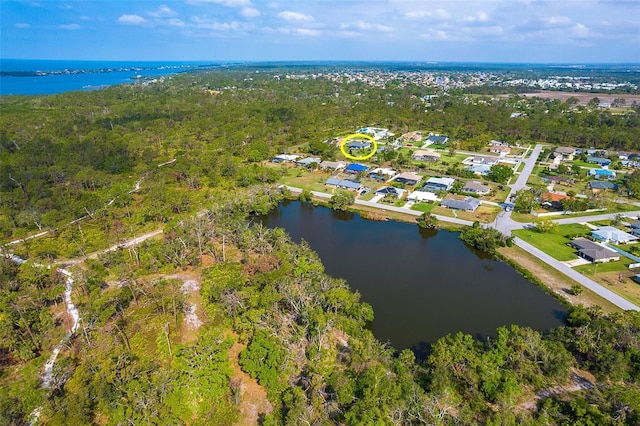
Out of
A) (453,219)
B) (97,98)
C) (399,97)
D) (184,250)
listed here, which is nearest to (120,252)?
(184,250)

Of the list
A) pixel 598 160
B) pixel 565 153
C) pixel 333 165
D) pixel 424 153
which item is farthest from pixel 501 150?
pixel 333 165

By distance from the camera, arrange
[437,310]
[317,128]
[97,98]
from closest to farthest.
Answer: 1. [437,310]
2. [317,128]
3. [97,98]

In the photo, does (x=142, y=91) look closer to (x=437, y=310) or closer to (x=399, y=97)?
(x=399, y=97)

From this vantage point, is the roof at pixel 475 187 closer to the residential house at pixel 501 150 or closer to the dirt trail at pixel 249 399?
the residential house at pixel 501 150

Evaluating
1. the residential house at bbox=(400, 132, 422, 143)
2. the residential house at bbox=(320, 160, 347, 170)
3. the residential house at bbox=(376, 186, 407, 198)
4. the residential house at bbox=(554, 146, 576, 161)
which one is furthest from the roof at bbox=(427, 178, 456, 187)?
the residential house at bbox=(554, 146, 576, 161)

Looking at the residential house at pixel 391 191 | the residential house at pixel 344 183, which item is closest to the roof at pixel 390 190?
the residential house at pixel 391 191
